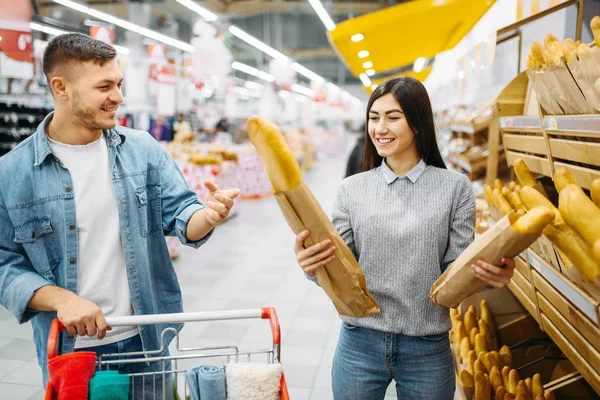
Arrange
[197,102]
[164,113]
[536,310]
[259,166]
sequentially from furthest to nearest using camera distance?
1. [197,102]
2. [259,166]
3. [164,113]
4. [536,310]

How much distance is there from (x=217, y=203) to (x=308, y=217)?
0.45 metres

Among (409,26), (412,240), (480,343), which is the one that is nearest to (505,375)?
(480,343)

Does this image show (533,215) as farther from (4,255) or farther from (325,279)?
(4,255)

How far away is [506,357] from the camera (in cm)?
267

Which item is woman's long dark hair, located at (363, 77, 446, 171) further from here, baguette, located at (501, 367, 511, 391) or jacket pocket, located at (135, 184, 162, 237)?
baguette, located at (501, 367, 511, 391)

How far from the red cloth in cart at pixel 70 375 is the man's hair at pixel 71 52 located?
0.98m

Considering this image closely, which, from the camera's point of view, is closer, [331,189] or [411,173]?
[411,173]

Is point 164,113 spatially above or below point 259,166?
above

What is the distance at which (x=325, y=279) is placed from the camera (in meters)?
1.57

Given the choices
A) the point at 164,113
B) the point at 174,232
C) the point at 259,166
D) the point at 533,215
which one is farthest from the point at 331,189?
the point at 533,215

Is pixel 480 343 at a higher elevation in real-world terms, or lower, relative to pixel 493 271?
lower

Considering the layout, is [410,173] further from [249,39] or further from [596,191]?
[249,39]

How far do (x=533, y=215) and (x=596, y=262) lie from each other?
0.24 metres

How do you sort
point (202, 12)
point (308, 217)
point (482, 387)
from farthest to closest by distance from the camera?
point (202, 12)
point (482, 387)
point (308, 217)
